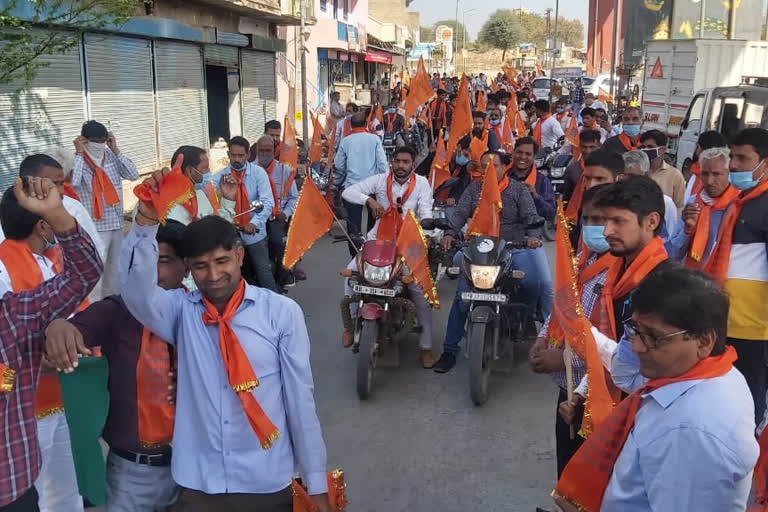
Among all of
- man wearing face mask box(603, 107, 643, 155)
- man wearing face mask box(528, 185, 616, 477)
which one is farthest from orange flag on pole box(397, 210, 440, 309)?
man wearing face mask box(603, 107, 643, 155)

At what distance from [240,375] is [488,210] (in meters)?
3.80

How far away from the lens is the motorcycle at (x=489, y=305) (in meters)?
5.29

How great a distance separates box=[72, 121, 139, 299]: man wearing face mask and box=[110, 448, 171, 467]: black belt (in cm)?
417

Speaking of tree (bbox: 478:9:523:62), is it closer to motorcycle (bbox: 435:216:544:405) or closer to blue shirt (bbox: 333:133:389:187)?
blue shirt (bbox: 333:133:389:187)

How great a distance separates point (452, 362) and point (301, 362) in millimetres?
3586

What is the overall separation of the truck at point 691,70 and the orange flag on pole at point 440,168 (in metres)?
7.41

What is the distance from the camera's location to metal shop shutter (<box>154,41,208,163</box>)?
1426cm

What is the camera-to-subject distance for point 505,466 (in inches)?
179

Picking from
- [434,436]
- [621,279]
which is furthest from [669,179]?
[621,279]

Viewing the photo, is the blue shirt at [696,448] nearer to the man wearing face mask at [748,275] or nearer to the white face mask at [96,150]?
the man wearing face mask at [748,275]

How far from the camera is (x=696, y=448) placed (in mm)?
1814

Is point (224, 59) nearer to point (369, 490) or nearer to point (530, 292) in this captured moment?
point (530, 292)

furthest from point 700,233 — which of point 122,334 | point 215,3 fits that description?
point 215,3

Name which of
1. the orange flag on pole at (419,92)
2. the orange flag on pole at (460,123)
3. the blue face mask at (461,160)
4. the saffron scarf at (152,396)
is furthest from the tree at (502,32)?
the saffron scarf at (152,396)
